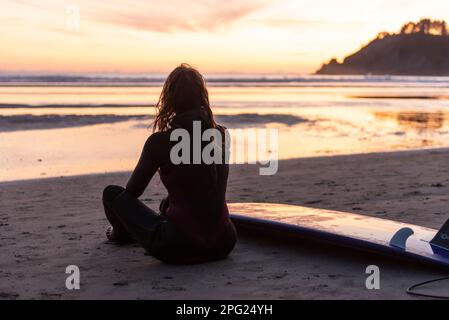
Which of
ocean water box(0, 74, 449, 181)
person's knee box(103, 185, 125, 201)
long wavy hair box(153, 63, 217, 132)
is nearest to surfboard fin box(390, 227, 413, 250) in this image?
long wavy hair box(153, 63, 217, 132)

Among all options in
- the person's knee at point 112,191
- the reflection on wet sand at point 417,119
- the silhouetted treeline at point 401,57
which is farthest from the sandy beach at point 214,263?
the silhouetted treeline at point 401,57

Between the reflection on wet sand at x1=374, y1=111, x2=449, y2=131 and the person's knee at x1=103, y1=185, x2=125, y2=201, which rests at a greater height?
the person's knee at x1=103, y1=185, x2=125, y2=201

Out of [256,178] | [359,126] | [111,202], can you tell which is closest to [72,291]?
[111,202]

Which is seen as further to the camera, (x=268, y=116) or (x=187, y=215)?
(x=268, y=116)

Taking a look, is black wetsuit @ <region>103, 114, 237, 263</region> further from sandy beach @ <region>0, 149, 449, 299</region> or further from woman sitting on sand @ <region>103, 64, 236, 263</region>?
sandy beach @ <region>0, 149, 449, 299</region>

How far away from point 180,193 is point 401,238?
1.55 metres

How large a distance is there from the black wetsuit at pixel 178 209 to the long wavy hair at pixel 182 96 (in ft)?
0.49

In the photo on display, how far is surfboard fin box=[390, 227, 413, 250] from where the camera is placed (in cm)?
430

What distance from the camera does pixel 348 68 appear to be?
145625mm

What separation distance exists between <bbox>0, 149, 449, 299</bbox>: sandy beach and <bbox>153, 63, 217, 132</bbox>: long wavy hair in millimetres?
1028

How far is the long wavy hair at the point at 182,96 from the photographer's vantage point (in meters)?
4.05

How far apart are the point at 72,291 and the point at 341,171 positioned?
20.5ft

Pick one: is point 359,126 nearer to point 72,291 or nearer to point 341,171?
point 341,171

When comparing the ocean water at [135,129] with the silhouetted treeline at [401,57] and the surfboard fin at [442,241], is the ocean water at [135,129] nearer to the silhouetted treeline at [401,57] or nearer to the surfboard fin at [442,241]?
the surfboard fin at [442,241]
